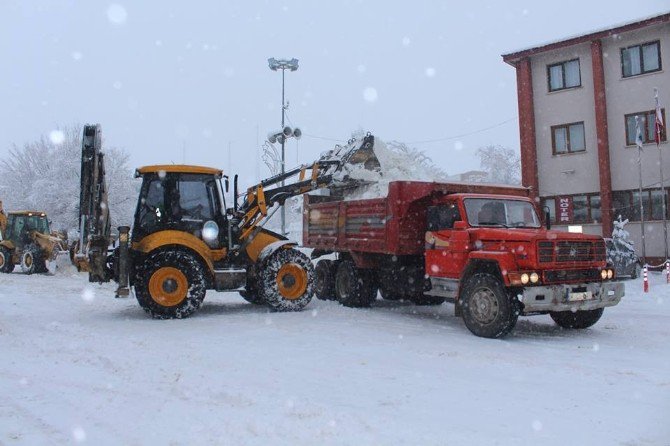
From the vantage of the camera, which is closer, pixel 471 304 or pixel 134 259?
pixel 471 304

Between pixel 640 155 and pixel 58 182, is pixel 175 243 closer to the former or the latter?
pixel 640 155

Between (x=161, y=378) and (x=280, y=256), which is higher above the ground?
(x=280, y=256)

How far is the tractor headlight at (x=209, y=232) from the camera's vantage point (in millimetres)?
10859

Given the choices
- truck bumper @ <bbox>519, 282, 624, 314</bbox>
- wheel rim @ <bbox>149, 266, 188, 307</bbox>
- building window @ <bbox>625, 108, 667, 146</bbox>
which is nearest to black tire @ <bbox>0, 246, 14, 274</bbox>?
wheel rim @ <bbox>149, 266, 188, 307</bbox>

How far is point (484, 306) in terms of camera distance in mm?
8438

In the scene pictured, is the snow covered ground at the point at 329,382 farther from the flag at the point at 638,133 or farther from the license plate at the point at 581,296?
the flag at the point at 638,133

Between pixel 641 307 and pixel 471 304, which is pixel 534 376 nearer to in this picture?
pixel 471 304

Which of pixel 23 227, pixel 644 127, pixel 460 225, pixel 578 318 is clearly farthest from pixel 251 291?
pixel 644 127

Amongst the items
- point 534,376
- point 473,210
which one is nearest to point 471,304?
point 473,210

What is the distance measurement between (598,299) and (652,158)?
1553 centimetres

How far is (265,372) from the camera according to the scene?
20.6ft

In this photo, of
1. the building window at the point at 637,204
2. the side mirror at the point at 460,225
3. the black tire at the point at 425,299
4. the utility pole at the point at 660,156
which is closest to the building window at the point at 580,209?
the building window at the point at 637,204

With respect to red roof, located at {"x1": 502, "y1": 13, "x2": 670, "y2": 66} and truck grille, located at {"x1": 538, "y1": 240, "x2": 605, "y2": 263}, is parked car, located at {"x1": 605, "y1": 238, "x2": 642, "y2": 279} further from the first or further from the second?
truck grille, located at {"x1": 538, "y1": 240, "x2": 605, "y2": 263}

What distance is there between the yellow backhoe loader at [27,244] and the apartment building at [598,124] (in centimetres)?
1927
